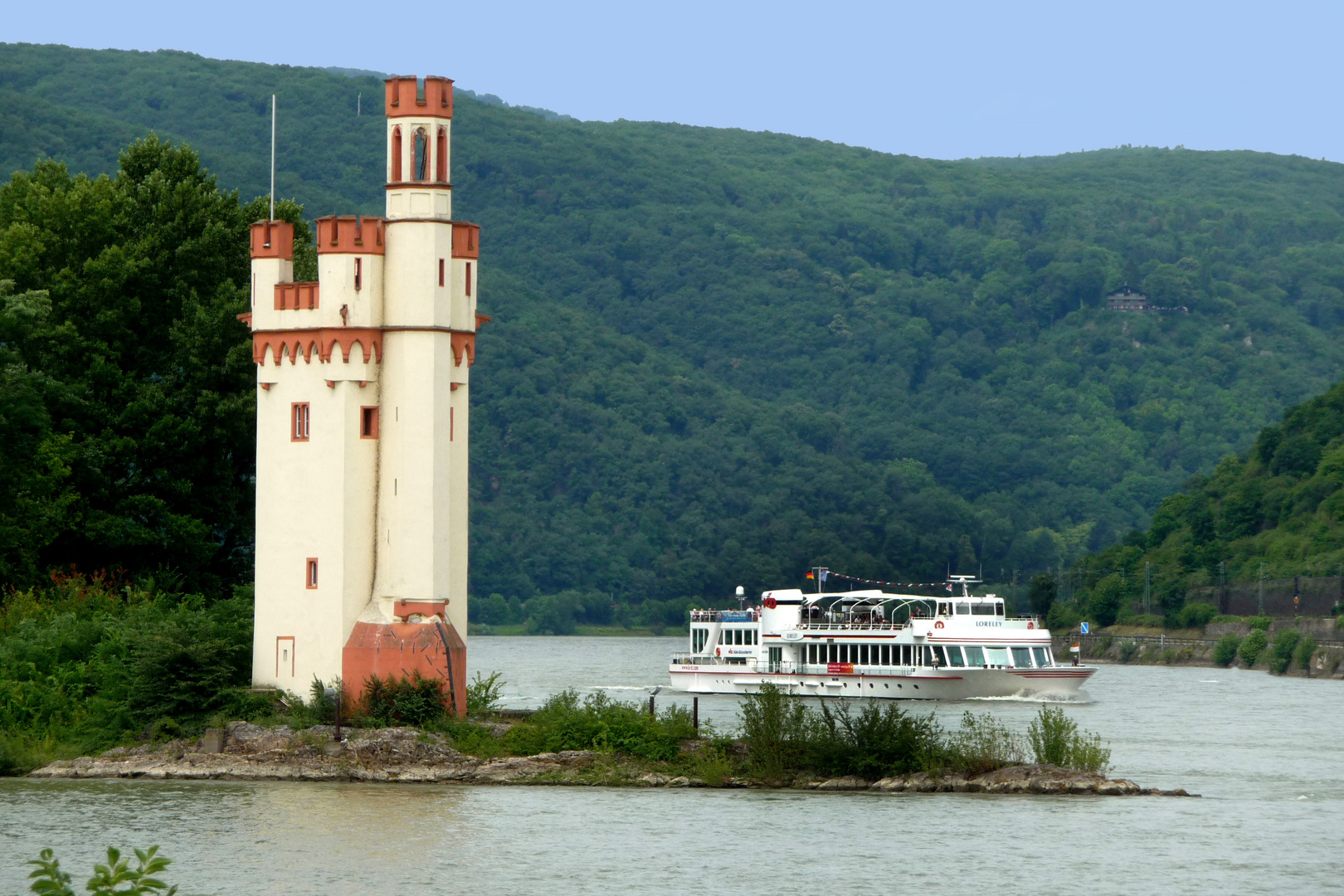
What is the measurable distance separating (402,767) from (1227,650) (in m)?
125

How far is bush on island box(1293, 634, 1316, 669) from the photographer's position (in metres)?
144

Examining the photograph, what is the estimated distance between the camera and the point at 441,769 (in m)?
44.2

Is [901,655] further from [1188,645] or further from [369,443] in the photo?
[1188,645]

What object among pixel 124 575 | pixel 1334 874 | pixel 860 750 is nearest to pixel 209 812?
pixel 860 750

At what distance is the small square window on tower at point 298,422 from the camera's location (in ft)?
151

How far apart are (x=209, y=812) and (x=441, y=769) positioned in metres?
5.28

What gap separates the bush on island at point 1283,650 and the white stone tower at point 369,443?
364ft

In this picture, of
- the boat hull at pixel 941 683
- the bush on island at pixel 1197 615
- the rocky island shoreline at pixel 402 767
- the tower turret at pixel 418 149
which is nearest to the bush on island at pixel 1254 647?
the bush on island at pixel 1197 615

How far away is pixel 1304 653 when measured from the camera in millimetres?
143875

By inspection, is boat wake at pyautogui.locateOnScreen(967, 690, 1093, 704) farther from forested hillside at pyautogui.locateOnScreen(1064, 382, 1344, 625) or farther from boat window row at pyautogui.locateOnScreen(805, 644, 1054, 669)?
forested hillside at pyautogui.locateOnScreen(1064, 382, 1344, 625)

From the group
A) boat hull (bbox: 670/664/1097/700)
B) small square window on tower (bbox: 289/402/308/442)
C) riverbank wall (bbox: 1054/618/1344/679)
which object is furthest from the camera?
riverbank wall (bbox: 1054/618/1344/679)

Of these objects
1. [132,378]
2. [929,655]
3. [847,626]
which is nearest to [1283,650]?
[847,626]

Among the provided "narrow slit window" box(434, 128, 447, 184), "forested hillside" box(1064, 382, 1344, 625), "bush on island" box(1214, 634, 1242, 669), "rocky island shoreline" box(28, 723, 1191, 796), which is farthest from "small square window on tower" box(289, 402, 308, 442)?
"forested hillside" box(1064, 382, 1344, 625)

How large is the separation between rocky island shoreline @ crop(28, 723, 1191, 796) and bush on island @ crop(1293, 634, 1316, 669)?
339 feet
